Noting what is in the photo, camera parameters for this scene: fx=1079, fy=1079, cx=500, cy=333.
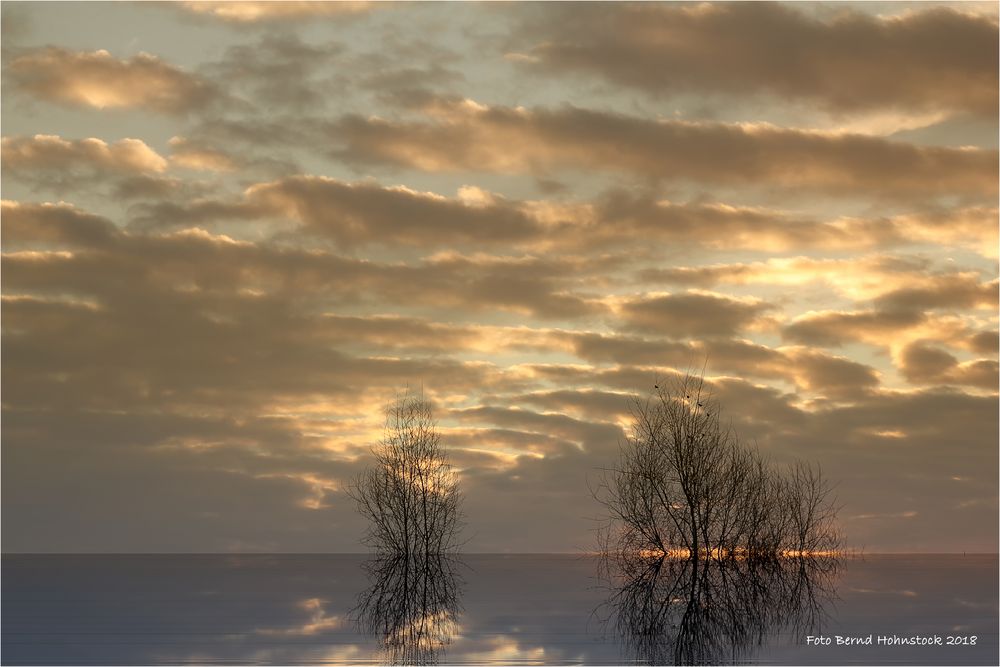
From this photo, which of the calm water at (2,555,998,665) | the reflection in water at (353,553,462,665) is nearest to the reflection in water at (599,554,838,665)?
the calm water at (2,555,998,665)

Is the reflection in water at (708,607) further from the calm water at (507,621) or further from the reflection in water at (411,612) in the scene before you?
the reflection in water at (411,612)

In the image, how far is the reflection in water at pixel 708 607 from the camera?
40.3 ft

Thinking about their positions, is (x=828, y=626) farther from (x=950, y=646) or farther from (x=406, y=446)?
(x=406, y=446)

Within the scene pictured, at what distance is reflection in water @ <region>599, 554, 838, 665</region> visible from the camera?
12289 millimetres

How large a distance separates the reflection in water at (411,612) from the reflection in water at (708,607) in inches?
93.3

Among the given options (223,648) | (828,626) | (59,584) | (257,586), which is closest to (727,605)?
(828,626)

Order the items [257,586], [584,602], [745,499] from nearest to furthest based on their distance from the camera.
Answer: [584,602]
[257,586]
[745,499]

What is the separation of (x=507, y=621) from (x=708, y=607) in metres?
3.26

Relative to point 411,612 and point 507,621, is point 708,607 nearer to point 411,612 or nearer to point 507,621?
point 507,621

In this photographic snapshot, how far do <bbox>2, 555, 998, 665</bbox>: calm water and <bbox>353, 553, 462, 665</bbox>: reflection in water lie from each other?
4cm

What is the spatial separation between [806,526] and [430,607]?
1691 centimetres

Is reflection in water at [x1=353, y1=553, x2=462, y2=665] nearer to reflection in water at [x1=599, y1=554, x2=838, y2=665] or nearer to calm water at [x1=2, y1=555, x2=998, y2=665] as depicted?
calm water at [x1=2, y1=555, x2=998, y2=665]

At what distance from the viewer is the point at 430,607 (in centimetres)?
1831

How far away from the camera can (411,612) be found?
56.6 ft
